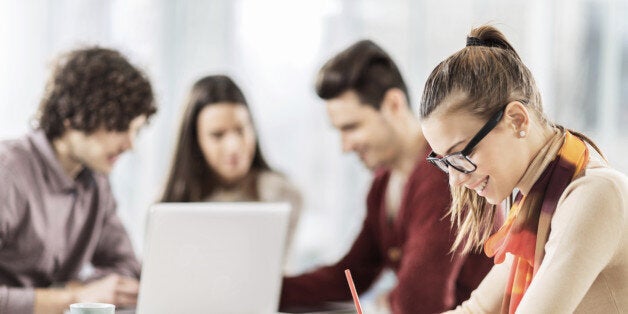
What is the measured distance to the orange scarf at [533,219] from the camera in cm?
145

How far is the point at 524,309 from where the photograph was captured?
1368 millimetres

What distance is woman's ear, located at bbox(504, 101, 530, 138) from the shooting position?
56.7 inches

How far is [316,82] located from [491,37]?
1067 millimetres

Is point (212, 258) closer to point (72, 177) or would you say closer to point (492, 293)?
point (492, 293)

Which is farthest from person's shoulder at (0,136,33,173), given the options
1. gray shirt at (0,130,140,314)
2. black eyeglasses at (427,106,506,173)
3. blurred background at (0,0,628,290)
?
black eyeglasses at (427,106,506,173)

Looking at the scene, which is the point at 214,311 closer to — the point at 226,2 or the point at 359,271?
the point at 359,271

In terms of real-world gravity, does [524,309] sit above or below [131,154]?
above

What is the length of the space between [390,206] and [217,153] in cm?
70

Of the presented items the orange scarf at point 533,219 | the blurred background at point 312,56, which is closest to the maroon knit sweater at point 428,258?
the orange scarf at point 533,219

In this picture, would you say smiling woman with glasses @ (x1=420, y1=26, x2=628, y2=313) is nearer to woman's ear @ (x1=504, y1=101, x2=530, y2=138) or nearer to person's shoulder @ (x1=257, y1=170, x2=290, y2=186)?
woman's ear @ (x1=504, y1=101, x2=530, y2=138)

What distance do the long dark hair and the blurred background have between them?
3.21 feet

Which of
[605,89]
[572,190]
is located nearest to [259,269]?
[572,190]

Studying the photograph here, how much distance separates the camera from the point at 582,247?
135 centimetres

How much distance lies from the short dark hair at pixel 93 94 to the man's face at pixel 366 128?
23.5 inches
